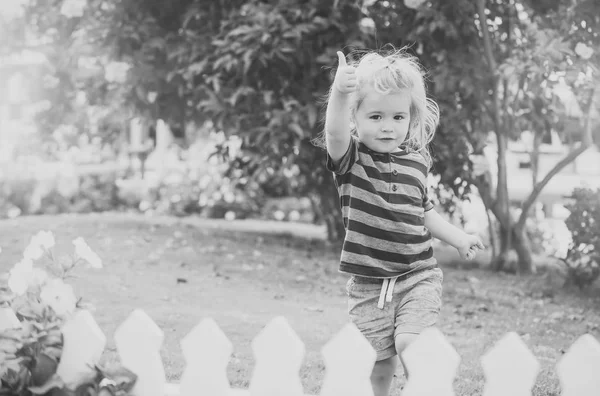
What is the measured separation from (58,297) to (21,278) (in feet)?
0.48

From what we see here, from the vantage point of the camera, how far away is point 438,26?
6645 millimetres

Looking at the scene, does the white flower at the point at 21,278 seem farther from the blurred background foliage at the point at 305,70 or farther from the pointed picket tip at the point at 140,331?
the blurred background foliage at the point at 305,70

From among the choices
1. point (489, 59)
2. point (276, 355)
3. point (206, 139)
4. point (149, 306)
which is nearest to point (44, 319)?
point (276, 355)

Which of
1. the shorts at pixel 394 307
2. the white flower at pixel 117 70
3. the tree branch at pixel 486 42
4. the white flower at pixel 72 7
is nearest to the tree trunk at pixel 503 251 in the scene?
the tree branch at pixel 486 42

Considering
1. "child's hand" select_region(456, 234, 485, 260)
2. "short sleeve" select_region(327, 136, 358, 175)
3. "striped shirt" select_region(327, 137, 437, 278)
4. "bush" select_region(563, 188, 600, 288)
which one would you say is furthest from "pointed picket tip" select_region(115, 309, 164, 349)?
"bush" select_region(563, 188, 600, 288)

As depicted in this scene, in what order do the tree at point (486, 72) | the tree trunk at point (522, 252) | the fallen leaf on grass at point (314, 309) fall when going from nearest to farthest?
the fallen leaf on grass at point (314, 309)
the tree at point (486, 72)
the tree trunk at point (522, 252)

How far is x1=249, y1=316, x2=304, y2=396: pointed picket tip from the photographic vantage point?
243cm

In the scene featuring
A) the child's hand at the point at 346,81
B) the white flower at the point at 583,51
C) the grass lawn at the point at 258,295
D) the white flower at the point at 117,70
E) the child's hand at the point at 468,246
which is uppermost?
the white flower at the point at 583,51

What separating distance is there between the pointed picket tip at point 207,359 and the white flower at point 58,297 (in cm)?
46

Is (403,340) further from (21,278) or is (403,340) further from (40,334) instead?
(21,278)

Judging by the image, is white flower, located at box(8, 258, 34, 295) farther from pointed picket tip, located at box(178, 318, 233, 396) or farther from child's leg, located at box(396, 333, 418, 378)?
child's leg, located at box(396, 333, 418, 378)

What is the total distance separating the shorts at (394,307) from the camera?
2.89 metres

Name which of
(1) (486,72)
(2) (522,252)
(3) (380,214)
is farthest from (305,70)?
(3) (380,214)

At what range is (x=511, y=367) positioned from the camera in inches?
91.6
